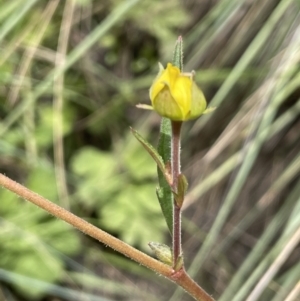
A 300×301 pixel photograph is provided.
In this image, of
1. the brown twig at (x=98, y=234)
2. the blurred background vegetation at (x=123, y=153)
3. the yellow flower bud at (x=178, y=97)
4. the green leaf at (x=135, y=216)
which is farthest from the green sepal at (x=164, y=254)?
the green leaf at (x=135, y=216)

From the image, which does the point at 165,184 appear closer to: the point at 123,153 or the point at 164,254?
the point at 164,254

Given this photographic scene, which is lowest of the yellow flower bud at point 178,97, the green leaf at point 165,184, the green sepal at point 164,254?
the green sepal at point 164,254

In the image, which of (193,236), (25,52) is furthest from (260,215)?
(25,52)

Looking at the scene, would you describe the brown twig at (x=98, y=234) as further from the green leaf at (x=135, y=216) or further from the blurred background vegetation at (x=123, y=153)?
the green leaf at (x=135, y=216)

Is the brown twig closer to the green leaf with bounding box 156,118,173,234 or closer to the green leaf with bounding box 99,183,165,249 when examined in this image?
the green leaf with bounding box 156,118,173,234

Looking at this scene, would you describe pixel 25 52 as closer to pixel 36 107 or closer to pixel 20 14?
pixel 36 107

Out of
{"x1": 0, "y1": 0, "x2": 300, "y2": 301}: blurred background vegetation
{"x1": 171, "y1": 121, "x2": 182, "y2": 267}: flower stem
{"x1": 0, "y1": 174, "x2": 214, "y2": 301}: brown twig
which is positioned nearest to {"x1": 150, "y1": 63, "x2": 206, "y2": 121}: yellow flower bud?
{"x1": 171, "y1": 121, "x2": 182, "y2": 267}: flower stem

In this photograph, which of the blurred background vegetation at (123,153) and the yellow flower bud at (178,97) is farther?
the blurred background vegetation at (123,153)
